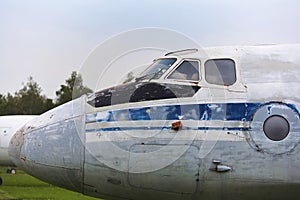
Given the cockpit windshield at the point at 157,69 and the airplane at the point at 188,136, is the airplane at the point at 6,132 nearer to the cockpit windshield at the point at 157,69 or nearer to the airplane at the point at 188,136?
the cockpit windshield at the point at 157,69

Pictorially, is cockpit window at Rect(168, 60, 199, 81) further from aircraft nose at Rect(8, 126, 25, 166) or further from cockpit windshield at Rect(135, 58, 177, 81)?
aircraft nose at Rect(8, 126, 25, 166)

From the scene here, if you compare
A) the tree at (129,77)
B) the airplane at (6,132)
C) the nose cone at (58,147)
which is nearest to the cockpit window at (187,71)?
the tree at (129,77)

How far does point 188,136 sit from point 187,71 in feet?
4.13

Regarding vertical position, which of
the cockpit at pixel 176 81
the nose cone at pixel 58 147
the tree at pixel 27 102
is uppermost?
the tree at pixel 27 102

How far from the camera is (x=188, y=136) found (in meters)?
8.65

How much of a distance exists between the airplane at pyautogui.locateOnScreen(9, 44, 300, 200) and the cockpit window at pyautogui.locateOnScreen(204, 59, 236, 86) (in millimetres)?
17

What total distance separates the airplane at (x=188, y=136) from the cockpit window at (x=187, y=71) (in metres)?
0.02

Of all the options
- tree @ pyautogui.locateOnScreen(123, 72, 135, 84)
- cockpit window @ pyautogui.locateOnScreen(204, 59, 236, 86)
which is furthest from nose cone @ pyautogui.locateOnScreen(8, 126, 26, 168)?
cockpit window @ pyautogui.locateOnScreen(204, 59, 236, 86)

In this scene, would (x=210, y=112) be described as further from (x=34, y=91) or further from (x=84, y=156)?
(x=34, y=91)

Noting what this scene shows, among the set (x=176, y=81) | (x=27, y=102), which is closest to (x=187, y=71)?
(x=176, y=81)

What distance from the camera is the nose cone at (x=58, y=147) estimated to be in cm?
895

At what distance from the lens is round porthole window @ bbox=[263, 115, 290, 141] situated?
857cm

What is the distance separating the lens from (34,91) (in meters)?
89.9

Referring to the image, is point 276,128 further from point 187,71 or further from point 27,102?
point 27,102
